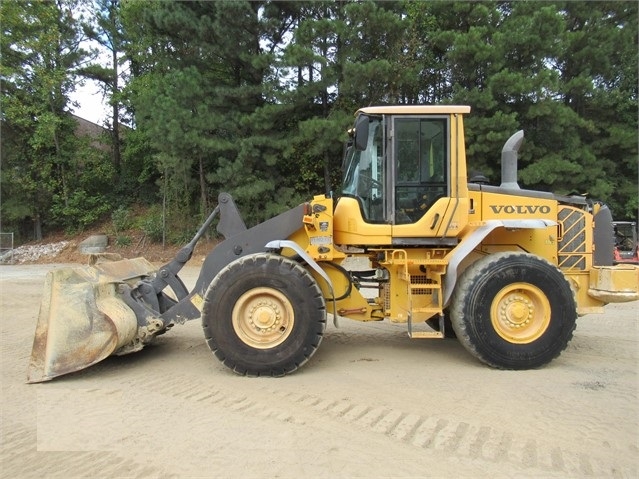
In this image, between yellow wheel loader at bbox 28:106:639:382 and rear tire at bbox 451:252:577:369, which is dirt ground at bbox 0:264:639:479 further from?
yellow wheel loader at bbox 28:106:639:382

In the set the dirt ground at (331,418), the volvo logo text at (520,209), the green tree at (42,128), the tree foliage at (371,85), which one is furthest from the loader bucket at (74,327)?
the green tree at (42,128)

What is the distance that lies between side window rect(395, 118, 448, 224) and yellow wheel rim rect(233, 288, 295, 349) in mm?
1526

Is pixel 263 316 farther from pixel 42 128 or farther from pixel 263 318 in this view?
pixel 42 128

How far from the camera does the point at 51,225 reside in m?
23.5

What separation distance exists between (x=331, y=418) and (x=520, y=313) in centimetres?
237

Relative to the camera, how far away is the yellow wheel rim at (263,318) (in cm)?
484

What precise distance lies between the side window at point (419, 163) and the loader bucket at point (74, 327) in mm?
3076

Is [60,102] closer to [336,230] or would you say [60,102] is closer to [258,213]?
[258,213]

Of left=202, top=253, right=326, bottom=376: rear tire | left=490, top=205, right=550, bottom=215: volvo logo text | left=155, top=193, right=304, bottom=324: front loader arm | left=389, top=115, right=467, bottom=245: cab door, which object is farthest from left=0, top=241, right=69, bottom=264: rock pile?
left=490, top=205, right=550, bottom=215: volvo logo text

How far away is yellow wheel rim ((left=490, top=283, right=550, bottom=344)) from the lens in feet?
16.2

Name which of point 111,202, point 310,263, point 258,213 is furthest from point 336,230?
point 111,202

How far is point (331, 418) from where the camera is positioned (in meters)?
3.76

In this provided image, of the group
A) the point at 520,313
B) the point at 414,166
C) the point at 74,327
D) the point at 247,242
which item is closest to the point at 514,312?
the point at 520,313

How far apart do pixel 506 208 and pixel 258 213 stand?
12881 millimetres
